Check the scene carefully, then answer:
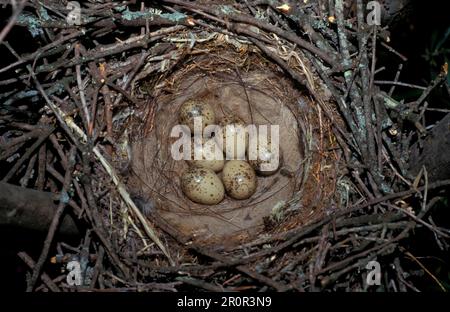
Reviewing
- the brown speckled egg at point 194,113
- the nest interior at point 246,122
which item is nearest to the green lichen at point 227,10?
the nest interior at point 246,122

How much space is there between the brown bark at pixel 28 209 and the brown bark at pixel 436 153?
1668 millimetres

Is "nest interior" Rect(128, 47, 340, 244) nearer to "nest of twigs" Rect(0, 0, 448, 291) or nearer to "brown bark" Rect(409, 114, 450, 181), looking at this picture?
"nest of twigs" Rect(0, 0, 448, 291)

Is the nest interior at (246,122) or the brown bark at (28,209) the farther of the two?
the nest interior at (246,122)

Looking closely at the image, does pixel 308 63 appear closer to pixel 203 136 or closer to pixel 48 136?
pixel 203 136

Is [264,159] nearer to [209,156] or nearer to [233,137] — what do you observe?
[233,137]

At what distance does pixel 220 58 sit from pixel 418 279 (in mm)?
1825

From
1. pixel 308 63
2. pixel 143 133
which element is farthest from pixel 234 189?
pixel 308 63

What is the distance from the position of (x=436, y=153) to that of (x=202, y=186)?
1.33 meters

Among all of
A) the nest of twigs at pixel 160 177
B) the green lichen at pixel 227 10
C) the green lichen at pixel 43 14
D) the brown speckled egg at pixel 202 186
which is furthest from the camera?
the brown speckled egg at pixel 202 186

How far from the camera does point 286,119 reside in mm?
3244

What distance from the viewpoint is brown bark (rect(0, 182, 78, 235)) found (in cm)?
202

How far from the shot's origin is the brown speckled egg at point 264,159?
315 cm

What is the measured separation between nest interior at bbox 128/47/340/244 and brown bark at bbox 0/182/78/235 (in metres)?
0.62

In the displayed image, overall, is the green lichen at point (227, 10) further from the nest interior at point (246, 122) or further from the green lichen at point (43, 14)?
the green lichen at point (43, 14)
